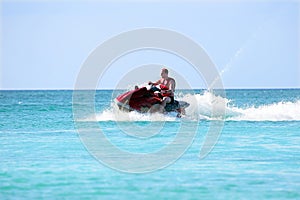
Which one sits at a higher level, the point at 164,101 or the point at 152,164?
the point at 164,101

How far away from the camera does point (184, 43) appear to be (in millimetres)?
15336

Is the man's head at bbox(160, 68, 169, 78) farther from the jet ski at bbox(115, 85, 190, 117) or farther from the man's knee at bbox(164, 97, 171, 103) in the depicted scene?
the man's knee at bbox(164, 97, 171, 103)

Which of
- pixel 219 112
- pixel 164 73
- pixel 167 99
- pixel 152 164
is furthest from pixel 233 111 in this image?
pixel 152 164

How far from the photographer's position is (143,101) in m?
17.8

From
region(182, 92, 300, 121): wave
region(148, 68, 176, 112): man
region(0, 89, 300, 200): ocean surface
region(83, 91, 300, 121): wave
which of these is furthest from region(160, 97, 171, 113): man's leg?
region(182, 92, 300, 121): wave

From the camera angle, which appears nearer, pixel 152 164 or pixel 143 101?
pixel 152 164

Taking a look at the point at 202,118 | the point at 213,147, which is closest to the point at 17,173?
the point at 213,147

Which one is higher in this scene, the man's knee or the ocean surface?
the man's knee

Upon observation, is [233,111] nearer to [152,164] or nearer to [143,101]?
[143,101]

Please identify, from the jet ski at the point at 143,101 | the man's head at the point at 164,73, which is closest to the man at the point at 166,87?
the man's head at the point at 164,73

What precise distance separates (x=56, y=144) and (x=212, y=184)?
18.8ft

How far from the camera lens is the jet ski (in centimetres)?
1770

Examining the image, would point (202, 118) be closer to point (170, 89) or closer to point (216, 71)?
point (170, 89)

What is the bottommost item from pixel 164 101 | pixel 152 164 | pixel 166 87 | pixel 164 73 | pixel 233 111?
pixel 152 164
